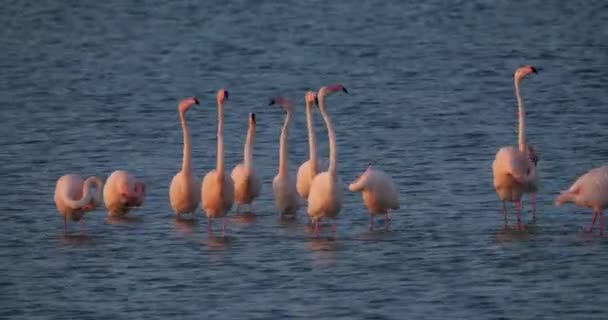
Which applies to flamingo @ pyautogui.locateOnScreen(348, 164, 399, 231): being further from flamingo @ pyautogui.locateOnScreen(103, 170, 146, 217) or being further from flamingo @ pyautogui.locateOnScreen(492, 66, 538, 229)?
flamingo @ pyautogui.locateOnScreen(103, 170, 146, 217)

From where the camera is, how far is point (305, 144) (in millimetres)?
24125

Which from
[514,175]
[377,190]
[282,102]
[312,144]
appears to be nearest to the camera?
[377,190]

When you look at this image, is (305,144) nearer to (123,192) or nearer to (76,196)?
(123,192)

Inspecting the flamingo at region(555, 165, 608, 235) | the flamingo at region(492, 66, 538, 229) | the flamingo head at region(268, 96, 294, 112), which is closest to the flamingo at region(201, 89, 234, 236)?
the flamingo head at region(268, 96, 294, 112)

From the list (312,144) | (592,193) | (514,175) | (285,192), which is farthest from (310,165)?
(592,193)

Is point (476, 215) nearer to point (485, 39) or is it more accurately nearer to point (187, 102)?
point (187, 102)

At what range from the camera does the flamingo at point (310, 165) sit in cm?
1870

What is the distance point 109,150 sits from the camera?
943 inches

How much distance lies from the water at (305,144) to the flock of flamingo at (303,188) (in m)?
0.31

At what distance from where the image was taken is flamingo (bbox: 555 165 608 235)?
57.2ft

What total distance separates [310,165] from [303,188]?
1.20 ft

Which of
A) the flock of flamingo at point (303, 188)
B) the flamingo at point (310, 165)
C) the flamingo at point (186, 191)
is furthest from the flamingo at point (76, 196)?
the flamingo at point (310, 165)

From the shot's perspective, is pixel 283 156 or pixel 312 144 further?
pixel 283 156

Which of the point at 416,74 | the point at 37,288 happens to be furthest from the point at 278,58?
the point at 37,288
